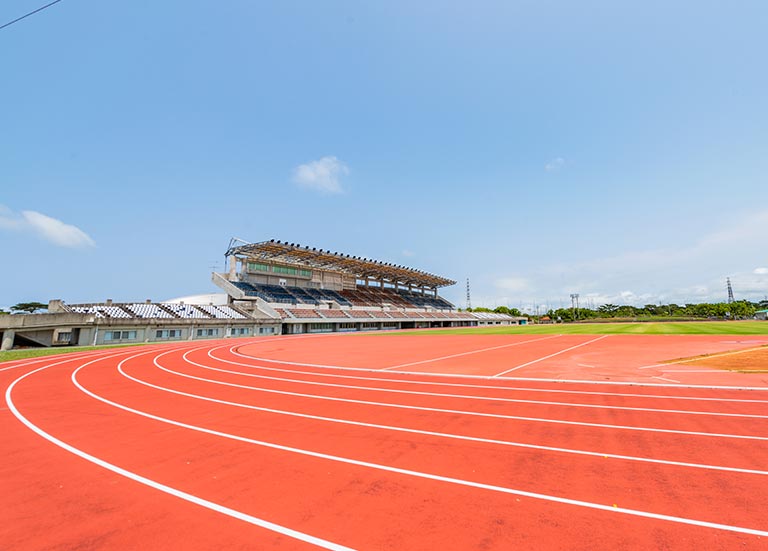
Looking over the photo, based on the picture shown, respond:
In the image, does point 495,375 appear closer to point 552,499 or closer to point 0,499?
point 552,499

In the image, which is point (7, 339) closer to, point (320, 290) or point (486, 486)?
point (486, 486)

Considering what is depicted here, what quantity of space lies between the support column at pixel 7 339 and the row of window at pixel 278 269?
3505 centimetres

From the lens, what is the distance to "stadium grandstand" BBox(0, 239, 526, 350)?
1214 inches

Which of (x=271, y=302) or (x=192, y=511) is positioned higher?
(x=271, y=302)

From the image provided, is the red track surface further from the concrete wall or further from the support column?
the concrete wall

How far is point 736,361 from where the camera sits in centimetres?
1546

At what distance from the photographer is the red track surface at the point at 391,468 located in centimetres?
387

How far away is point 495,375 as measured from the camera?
13609 millimetres

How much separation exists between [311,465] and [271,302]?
5338 cm

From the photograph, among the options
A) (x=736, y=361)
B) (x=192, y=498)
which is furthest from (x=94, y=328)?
(x=736, y=361)

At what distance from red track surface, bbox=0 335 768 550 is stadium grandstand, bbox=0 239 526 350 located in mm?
24769

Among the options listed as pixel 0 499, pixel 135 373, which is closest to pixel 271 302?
pixel 135 373

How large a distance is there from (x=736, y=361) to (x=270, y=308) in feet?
164

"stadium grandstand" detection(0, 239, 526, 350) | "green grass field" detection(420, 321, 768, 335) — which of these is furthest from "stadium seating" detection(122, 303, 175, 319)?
"green grass field" detection(420, 321, 768, 335)
